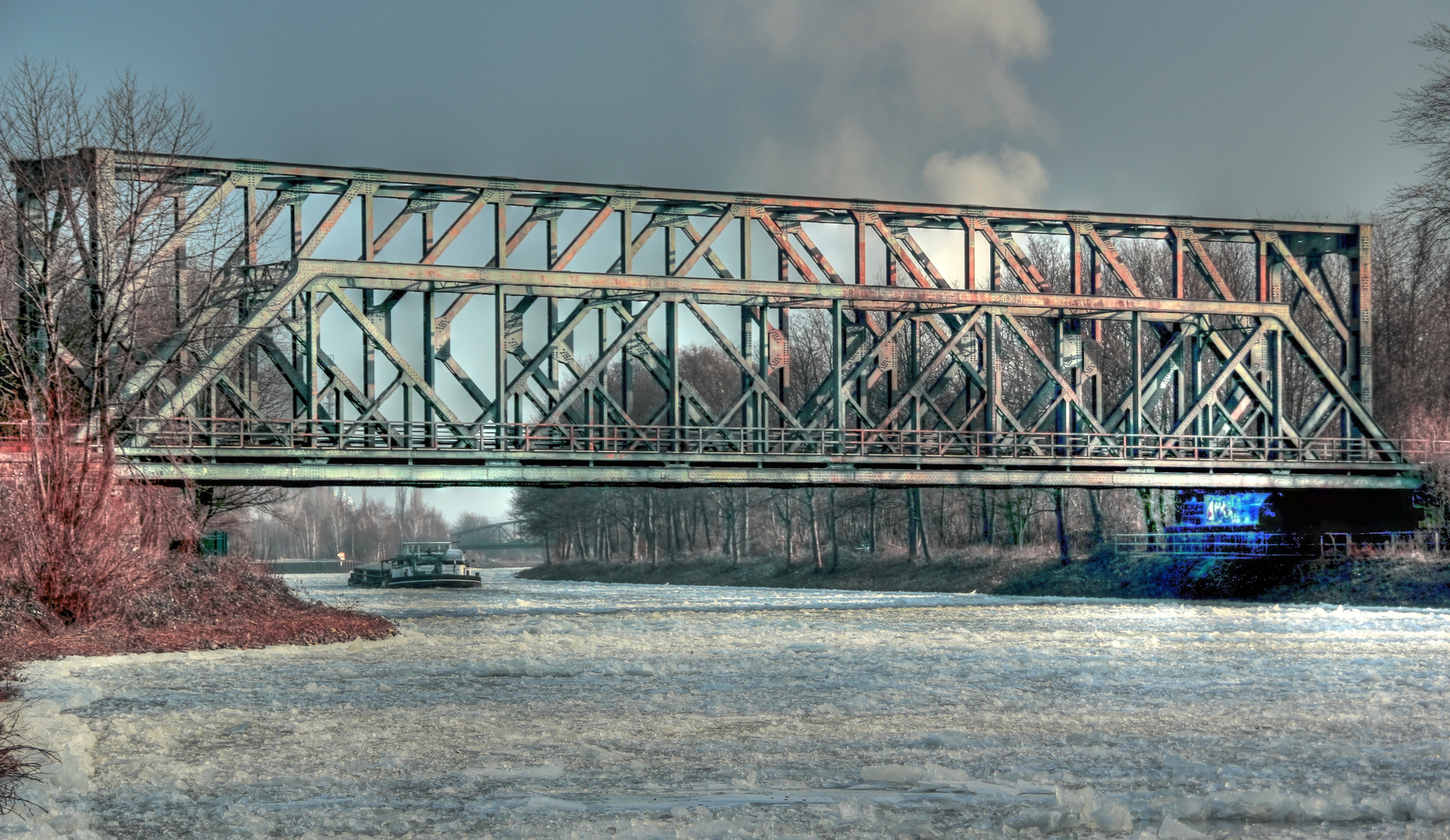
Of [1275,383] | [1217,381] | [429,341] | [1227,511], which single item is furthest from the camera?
[1227,511]

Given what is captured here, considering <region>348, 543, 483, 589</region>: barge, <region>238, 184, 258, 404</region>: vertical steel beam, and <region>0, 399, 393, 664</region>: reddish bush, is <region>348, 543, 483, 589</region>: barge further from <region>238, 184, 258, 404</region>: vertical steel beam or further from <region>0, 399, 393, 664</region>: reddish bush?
<region>0, 399, 393, 664</region>: reddish bush

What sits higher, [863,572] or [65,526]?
[65,526]

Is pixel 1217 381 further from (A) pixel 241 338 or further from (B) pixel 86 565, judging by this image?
(B) pixel 86 565

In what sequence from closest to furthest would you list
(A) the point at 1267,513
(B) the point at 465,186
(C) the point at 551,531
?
(B) the point at 465,186 → (A) the point at 1267,513 → (C) the point at 551,531

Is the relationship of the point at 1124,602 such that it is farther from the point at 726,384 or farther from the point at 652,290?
the point at 726,384

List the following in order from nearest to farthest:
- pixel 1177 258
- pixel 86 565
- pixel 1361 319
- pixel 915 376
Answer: pixel 86 565
pixel 915 376
pixel 1177 258
pixel 1361 319

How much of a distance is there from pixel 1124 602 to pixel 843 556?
28505 mm

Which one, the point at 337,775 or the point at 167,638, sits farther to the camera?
the point at 167,638

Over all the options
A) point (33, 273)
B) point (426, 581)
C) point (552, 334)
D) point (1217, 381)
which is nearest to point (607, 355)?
point (552, 334)

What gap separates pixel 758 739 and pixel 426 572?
63.2 m

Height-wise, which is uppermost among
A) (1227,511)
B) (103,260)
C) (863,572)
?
(103,260)

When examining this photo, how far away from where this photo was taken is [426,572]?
76.6 meters

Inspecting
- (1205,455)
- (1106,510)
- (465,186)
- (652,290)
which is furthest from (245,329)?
(1106,510)

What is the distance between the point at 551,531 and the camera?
113125 millimetres
